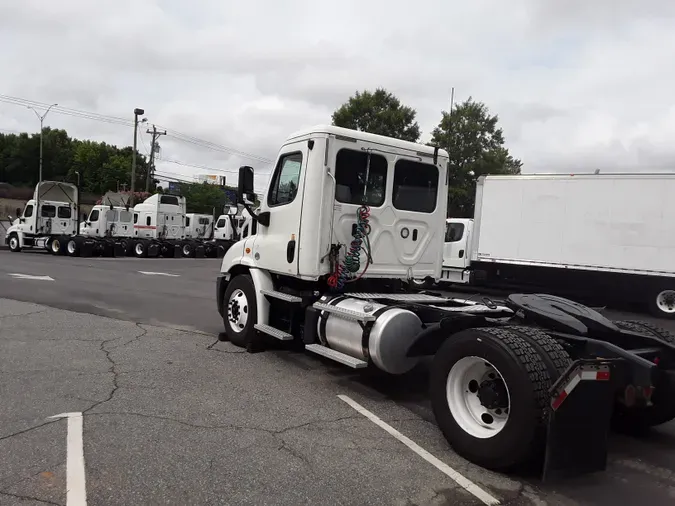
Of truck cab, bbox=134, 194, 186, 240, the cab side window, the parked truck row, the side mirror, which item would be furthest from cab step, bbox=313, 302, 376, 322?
truck cab, bbox=134, 194, 186, 240

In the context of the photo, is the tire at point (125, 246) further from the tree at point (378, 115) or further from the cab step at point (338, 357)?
the cab step at point (338, 357)

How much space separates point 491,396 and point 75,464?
9.44ft

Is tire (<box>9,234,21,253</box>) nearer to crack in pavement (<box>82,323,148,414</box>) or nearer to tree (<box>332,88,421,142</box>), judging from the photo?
tree (<box>332,88,421,142</box>)

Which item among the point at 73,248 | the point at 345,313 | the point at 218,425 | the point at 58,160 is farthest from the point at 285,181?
the point at 58,160

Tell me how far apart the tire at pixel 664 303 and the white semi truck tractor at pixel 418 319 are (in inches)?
305

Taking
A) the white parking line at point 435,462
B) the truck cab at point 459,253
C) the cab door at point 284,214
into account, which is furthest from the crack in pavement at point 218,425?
the truck cab at point 459,253

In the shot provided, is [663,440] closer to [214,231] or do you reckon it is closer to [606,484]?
[606,484]

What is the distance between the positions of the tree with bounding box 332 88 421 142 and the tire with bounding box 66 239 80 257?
14959mm

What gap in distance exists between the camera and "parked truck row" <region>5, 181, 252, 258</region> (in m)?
27.5

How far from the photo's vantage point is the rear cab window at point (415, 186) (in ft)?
22.1

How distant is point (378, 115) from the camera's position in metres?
30.2

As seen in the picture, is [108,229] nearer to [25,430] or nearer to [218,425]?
[25,430]

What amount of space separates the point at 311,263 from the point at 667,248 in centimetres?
950

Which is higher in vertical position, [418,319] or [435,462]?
[418,319]
